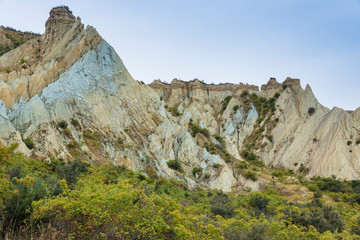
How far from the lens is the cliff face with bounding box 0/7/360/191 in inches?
785

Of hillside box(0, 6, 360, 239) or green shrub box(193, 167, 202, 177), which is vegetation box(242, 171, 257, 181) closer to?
hillside box(0, 6, 360, 239)

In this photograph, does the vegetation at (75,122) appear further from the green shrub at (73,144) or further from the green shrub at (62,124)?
the green shrub at (73,144)

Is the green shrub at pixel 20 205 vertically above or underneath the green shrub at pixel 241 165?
above

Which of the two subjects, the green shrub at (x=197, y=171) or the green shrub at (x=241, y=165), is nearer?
the green shrub at (x=197, y=171)

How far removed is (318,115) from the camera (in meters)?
37.3

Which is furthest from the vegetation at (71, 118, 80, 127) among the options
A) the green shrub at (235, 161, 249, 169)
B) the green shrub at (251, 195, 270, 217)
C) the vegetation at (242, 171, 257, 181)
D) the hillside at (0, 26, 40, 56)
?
the hillside at (0, 26, 40, 56)

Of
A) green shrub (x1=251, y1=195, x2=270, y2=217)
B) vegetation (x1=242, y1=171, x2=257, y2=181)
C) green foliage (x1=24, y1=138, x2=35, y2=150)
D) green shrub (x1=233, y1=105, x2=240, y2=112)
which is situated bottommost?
green shrub (x1=251, y1=195, x2=270, y2=217)

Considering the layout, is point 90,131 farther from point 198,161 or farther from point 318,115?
point 318,115

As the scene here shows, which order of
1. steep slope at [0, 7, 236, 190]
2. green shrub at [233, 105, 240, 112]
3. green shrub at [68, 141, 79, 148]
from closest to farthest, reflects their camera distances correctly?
steep slope at [0, 7, 236, 190] < green shrub at [68, 141, 79, 148] < green shrub at [233, 105, 240, 112]

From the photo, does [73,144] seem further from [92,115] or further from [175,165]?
[175,165]

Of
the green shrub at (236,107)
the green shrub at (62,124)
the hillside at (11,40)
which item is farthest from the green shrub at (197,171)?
the hillside at (11,40)

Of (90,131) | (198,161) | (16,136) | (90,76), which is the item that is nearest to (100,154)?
(90,131)

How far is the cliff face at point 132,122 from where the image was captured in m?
19.9

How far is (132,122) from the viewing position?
26234 millimetres
